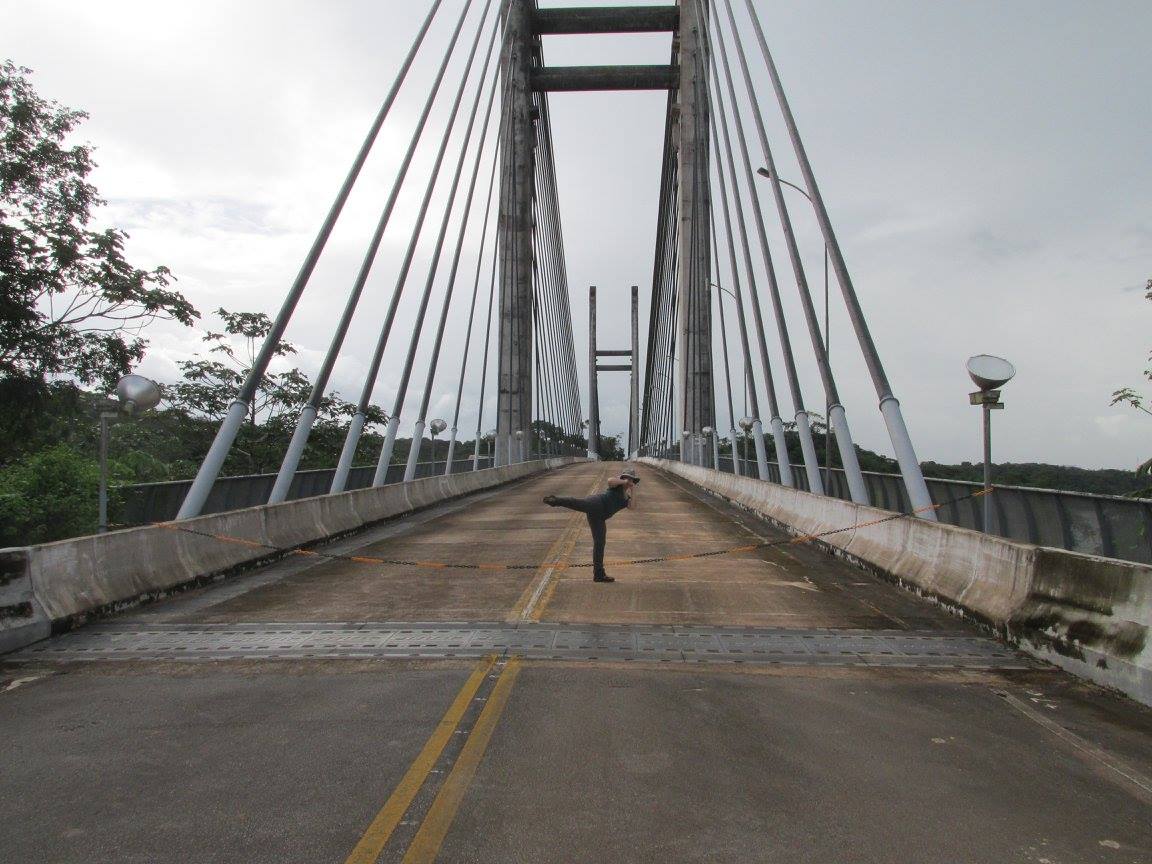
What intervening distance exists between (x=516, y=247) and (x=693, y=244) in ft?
33.2

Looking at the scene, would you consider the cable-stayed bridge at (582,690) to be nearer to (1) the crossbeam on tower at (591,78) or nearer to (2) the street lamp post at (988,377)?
(2) the street lamp post at (988,377)

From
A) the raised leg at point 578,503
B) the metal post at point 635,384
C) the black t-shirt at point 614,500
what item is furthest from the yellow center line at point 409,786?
the metal post at point 635,384

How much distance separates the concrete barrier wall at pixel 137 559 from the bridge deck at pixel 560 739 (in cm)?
43

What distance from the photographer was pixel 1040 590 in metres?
7.03

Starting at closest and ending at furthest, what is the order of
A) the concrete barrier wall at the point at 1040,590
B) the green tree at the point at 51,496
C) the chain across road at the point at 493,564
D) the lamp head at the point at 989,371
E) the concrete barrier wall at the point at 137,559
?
the concrete barrier wall at the point at 1040,590
the concrete barrier wall at the point at 137,559
the lamp head at the point at 989,371
the chain across road at the point at 493,564
the green tree at the point at 51,496

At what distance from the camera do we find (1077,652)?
6266mm

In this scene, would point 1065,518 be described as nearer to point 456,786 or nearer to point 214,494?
point 456,786

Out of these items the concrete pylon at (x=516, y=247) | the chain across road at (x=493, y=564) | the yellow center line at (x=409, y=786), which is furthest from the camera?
the concrete pylon at (x=516, y=247)

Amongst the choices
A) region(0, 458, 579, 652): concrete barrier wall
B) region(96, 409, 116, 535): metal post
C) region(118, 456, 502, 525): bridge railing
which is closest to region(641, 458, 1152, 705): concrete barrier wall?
region(0, 458, 579, 652): concrete barrier wall

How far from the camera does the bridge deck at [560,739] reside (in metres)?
3.56

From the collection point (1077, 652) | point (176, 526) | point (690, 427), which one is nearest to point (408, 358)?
point (176, 526)

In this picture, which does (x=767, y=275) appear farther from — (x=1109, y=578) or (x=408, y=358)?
(x=1109, y=578)

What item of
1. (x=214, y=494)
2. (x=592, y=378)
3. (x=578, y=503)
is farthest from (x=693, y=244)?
(x=592, y=378)

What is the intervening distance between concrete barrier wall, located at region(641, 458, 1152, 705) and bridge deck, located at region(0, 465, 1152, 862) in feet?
0.75
